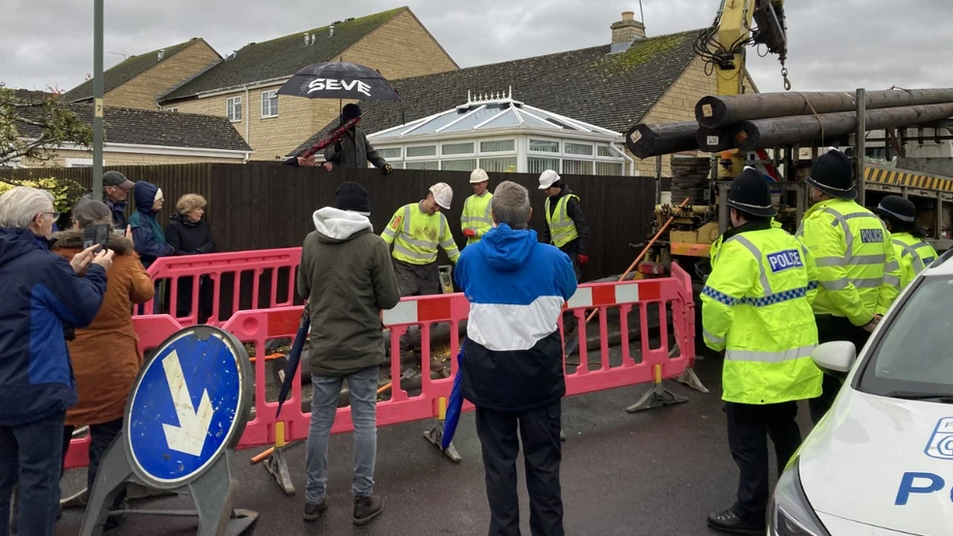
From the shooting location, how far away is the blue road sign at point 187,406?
3656mm

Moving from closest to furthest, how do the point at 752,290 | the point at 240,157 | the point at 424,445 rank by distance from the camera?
the point at 752,290
the point at 424,445
the point at 240,157

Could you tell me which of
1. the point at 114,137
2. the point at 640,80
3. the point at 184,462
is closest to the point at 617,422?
the point at 184,462

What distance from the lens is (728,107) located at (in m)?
6.83

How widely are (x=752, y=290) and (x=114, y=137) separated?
25000 mm

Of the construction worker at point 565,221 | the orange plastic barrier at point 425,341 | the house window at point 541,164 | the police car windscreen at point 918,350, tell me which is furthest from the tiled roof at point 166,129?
the police car windscreen at point 918,350

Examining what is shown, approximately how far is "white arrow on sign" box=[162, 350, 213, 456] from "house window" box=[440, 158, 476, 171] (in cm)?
1397

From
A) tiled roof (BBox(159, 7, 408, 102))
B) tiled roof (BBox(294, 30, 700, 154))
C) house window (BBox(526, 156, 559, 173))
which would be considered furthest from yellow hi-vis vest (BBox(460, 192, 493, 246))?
tiled roof (BBox(159, 7, 408, 102))

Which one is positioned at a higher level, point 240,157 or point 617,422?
point 240,157

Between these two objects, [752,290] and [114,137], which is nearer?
[752,290]

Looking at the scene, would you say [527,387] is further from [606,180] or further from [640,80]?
[640,80]

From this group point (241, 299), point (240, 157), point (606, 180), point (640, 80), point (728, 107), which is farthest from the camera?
point (240, 157)

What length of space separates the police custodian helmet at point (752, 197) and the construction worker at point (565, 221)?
17.3 ft

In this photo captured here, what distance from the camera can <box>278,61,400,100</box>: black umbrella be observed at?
9.23 metres

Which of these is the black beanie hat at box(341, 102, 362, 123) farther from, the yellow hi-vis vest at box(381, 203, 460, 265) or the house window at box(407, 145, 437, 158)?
the house window at box(407, 145, 437, 158)
